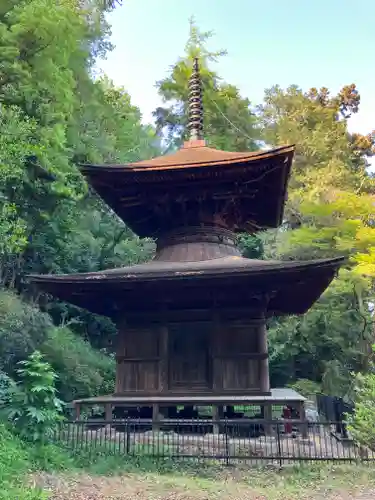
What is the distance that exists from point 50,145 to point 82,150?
386 centimetres

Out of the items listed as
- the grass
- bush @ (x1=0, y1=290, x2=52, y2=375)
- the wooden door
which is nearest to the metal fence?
the grass

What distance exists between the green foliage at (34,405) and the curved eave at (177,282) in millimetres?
2115

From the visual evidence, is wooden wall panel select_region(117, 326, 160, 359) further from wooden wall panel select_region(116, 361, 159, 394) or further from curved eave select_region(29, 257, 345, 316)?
curved eave select_region(29, 257, 345, 316)

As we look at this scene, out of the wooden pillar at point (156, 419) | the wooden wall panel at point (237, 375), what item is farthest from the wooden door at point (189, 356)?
the wooden pillar at point (156, 419)

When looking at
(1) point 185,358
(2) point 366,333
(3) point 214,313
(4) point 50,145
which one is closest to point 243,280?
(3) point 214,313

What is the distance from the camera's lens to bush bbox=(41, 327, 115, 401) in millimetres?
14906

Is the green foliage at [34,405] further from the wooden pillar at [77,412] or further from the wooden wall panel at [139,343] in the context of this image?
the wooden wall panel at [139,343]

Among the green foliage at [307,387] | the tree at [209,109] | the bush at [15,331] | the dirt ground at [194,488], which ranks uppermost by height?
the tree at [209,109]

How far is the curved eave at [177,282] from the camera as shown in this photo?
915cm

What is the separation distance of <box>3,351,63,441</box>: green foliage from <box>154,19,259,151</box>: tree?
75.1 feet

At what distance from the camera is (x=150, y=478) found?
766 centimetres

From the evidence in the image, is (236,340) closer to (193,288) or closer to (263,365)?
(263,365)

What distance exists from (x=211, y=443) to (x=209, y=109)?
25.0m

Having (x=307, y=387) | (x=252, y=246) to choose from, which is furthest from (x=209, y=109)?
(x=307, y=387)
